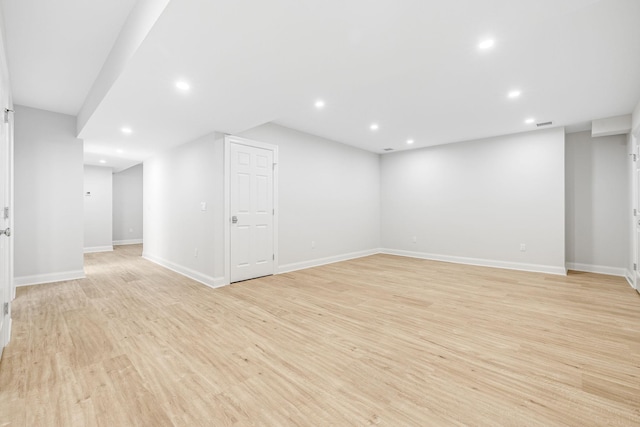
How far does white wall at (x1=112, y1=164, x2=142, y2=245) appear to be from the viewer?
30.6ft

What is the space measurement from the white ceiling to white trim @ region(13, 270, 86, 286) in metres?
2.25

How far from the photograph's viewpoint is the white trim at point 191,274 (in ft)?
13.8

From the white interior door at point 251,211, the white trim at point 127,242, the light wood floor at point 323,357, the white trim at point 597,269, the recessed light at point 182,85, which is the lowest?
the light wood floor at point 323,357

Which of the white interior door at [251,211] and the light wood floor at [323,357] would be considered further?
the white interior door at [251,211]

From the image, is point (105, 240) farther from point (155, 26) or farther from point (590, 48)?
point (590, 48)

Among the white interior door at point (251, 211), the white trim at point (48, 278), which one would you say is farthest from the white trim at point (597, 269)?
the white trim at point (48, 278)

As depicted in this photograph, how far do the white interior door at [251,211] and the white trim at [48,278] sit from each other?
264 centimetres

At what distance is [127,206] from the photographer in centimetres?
949

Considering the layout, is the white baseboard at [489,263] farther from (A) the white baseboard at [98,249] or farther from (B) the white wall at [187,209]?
(A) the white baseboard at [98,249]

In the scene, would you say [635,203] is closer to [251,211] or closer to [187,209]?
[251,211]

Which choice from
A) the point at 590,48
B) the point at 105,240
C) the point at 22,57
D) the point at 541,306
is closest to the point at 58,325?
the point at 22,57

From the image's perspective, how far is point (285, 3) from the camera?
1.65 metres

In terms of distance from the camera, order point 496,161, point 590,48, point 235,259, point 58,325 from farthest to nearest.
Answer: point 496,161 < point 235,259 < point 58,325 < point 590,48

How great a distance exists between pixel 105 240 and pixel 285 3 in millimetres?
8973
